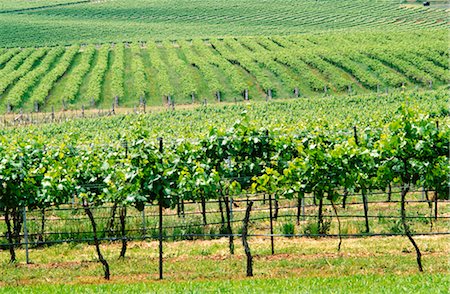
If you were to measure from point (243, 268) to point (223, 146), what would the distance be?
348cm

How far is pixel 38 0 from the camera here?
118062mm

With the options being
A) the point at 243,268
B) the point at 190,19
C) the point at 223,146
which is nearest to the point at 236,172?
the point at 223,146

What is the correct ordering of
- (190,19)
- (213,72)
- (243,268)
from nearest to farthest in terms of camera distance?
(243,268) < (213,72) < (190,19)

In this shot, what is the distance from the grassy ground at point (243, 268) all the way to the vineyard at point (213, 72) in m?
34.6

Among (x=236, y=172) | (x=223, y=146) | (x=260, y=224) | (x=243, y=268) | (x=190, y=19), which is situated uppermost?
(x=190, y=19)

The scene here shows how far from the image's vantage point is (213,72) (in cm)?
5716

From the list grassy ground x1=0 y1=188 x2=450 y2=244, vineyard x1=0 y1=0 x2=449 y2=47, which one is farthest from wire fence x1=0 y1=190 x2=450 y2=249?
vineyard x1=0 y1=0 x2=449 y2=47

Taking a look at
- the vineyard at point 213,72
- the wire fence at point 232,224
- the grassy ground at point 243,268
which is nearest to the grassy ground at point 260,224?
the wire fence at point 232,224

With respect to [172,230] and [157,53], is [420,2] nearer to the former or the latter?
[157,53]

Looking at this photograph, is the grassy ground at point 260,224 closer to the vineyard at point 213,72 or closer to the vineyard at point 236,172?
the vineyard at point 236,172

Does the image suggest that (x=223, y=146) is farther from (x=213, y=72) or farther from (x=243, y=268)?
(x=213, y=72)

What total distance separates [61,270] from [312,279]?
5.93m

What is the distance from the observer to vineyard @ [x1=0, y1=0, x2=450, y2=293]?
13.4 meters

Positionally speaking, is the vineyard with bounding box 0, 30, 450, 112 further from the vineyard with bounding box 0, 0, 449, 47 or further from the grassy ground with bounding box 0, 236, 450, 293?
the grassy ground with bounding box 0, 236, 450, 293
